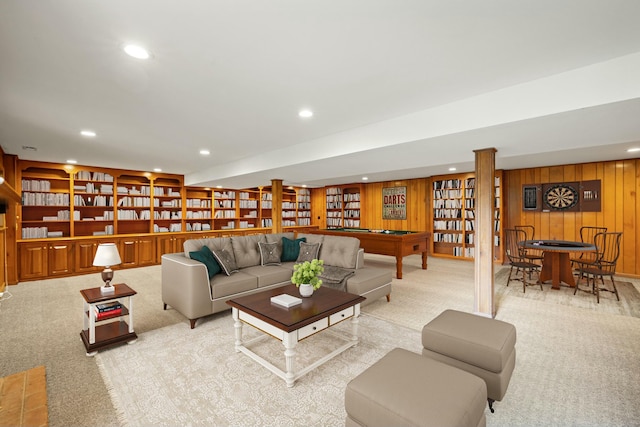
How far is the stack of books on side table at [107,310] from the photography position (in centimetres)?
281

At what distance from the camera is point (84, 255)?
243 inches

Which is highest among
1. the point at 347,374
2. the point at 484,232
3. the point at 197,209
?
the point at 197,209

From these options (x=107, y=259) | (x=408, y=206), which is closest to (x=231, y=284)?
(x=107, y=259)

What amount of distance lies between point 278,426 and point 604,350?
3.20 m

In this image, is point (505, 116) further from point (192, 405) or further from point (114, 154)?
point (114, 154)

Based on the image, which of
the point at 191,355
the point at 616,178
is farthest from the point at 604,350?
the point at 616,178

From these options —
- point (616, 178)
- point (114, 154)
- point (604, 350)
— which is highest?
point (114, 154)

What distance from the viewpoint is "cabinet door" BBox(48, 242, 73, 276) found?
19.0ft

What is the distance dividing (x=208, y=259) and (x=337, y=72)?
2.74 metres

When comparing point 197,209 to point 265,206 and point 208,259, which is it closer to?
point 265,206

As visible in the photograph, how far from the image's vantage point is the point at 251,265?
14.4ft

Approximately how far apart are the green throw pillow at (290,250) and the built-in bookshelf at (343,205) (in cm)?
562

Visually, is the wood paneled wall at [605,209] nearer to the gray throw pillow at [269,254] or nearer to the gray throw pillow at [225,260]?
the gray throw pillow at [269,254]

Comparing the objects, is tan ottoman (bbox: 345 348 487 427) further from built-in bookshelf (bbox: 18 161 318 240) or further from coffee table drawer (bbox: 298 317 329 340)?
built-in bookshelf (bbox: 18 161 318 240)
